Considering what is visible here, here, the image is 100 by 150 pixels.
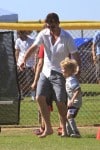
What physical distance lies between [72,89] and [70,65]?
342mm

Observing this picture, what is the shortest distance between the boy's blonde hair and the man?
10 centimetres

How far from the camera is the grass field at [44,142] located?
359 inches

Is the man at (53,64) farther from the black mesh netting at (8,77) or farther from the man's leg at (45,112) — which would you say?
the black mesh netting at (8,77)

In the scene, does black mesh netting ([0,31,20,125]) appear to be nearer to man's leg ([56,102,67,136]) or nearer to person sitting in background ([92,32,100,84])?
man's leg ([56,102,67,136])

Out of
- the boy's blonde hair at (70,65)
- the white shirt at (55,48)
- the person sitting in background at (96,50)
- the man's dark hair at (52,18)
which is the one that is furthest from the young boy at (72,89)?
the person sitting in background at (96,50)

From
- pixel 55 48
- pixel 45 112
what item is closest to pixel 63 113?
pixel 45 112

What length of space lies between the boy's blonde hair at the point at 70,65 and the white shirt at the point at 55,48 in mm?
114

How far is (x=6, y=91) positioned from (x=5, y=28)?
1.20 m

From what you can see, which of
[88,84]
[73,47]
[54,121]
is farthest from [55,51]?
[88,84]

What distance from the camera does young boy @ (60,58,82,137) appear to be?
10.1 metres

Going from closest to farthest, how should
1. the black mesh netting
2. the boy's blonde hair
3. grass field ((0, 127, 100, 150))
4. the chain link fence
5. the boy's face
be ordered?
1. grass field ((0, 127, 100, 150))
2. the boy's blonde hair
3. the boy's face
4. the black mesh netting
5. the chain link fence

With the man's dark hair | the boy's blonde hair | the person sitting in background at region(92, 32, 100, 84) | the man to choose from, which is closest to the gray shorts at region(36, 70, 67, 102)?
the man

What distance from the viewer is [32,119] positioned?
41.9ft

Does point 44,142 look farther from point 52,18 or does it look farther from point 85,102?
point 85,102
